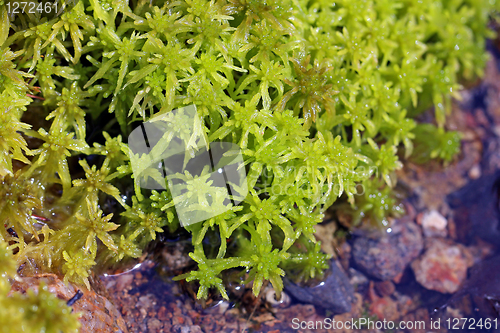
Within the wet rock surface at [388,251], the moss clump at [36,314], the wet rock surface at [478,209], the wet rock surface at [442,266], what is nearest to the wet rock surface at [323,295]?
the wet rock surface at [388,251]

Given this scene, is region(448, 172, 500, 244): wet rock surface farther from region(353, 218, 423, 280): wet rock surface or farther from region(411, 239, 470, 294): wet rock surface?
region(353, 218, 423, 280): wet rock surface

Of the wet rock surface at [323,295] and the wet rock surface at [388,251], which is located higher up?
the wet rock surface at [388,251]

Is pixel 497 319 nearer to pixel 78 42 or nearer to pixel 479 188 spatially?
pixel 479 188

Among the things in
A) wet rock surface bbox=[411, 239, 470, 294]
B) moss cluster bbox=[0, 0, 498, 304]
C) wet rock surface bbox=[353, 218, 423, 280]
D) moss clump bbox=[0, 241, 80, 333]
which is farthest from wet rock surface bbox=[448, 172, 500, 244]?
moss clump bbox=[0, 241, 80, 333]

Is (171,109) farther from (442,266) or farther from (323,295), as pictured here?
(442,266)

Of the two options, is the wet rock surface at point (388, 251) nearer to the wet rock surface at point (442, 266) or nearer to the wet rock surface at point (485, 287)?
the wet rock surface at point (442, 266)

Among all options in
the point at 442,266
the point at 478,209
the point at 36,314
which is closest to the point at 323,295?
the point at 442,266
